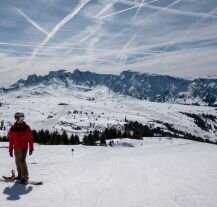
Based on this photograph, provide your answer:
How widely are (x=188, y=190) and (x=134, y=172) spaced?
5.26 meters

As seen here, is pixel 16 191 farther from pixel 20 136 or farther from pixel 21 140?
pixel 20 136

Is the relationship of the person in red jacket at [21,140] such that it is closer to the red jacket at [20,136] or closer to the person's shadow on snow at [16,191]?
the red jacket at [20,136]

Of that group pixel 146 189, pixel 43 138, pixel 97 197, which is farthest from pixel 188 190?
pixel 43 138

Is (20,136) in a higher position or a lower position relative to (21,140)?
higher

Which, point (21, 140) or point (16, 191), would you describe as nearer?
point (16, 191)

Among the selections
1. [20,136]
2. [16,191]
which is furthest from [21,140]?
[16,191]

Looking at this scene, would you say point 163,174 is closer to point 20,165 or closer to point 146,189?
point 146,189

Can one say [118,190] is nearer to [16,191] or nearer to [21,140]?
[16,191]

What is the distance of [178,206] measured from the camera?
32.4ft

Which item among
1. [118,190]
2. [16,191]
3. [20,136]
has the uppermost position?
[20,136]

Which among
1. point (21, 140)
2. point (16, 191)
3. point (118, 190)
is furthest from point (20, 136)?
point (118, 190)

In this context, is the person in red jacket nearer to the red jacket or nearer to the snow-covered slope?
the red jacket

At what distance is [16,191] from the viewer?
40.7 feet

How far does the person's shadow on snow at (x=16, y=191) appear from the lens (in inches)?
452
